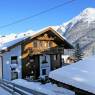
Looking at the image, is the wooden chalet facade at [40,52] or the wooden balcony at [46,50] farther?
the wooden balcony at [46,50]

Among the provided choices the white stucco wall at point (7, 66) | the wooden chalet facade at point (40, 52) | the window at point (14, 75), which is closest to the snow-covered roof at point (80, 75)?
the wooden chalet facade at point (40, 52)

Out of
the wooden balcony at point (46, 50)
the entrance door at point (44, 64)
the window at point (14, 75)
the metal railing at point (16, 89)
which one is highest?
the wooden balcony at point (46, 50)

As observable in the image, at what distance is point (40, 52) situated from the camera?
39.8 meters

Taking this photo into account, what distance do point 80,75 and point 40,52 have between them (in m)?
30.5

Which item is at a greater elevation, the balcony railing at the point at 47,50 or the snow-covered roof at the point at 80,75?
the balcony railing at the point at 47,50

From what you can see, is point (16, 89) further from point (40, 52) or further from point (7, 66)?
point (40, 52)

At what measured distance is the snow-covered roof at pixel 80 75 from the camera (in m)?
8.48

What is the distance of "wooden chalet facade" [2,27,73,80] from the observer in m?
39.0

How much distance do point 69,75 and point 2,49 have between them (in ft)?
92.3

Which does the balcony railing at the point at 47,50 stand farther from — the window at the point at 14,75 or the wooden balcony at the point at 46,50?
the window at the point at 14,75

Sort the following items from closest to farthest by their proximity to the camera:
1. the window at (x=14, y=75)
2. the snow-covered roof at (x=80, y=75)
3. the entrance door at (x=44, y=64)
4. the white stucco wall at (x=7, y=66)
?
the snow-covered roof at (x=80, y=75) < the white stucco wall at (x=7, y=66) < the window at (x=14, y=75) < the entrance door at (x=44, y=64)

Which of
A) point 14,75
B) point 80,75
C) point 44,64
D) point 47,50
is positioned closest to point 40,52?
point 47,50

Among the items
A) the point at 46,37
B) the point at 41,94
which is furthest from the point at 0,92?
the point at 46,37

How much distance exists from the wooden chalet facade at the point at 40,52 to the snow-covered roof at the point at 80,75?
1057 inches
